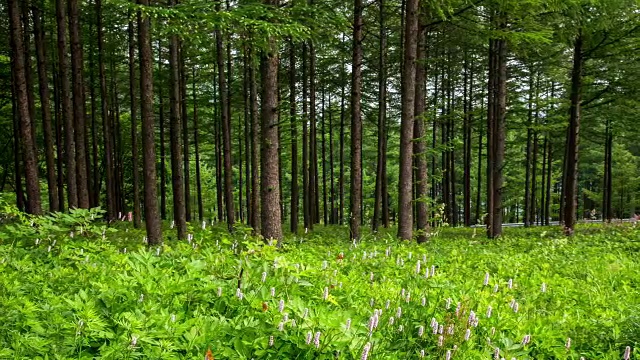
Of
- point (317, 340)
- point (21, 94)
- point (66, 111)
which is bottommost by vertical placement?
point (317, 340)

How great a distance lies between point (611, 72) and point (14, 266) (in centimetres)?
1989

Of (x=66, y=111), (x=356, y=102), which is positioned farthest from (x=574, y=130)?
(x=66, y=111)

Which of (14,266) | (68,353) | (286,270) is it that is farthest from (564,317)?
(14,266)

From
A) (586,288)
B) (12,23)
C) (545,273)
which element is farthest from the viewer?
(12,23)

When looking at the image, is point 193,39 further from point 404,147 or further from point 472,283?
point 472,283

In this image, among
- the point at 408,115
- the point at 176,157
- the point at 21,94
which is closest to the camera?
the point at 408,115

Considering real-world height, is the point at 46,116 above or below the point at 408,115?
above

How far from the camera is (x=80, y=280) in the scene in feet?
13.9

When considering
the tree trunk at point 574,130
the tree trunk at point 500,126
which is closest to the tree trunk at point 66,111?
the tree trunk at point 500,126

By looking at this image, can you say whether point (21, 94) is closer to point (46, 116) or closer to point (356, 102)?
point (46, 116)

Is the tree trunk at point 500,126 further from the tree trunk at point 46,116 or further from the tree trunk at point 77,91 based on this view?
the tree trunk at point 46,116

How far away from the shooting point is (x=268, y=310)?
3240mm

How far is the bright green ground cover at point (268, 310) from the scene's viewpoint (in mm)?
2861

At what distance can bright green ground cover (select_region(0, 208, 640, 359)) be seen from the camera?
2.86 m
